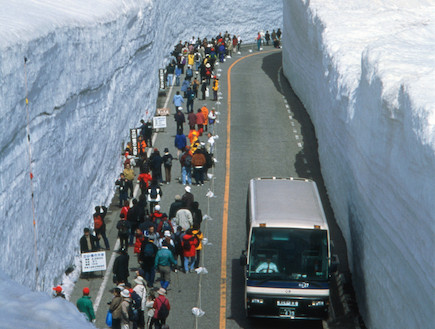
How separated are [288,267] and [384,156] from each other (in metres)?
3.24

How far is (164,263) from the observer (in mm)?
19141

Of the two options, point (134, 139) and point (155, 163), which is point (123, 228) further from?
point (134, 139)

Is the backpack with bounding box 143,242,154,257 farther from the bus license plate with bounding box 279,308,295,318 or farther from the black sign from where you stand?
the black sign

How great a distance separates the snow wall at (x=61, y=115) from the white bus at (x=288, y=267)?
197 inches

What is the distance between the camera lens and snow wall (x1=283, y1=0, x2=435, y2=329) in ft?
42.3

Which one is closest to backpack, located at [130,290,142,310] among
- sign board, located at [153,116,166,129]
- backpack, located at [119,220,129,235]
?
backpack, located at [119,220,129,235]

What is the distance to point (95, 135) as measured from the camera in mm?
24812

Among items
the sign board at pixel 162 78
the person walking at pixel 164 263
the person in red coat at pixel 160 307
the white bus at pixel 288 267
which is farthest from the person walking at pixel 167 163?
the sign board at pixel 162 78

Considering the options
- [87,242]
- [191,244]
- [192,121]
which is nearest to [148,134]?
[192,121]

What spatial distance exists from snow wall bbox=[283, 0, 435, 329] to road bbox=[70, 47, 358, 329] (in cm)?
171

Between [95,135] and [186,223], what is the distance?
16.9ft

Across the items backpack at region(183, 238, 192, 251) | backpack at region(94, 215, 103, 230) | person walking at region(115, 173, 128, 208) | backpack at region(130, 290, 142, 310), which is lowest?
backpack at region(130, 290, 142, 310)

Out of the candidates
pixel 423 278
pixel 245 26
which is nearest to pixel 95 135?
pixel 423 278

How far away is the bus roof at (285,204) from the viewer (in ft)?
55.7
